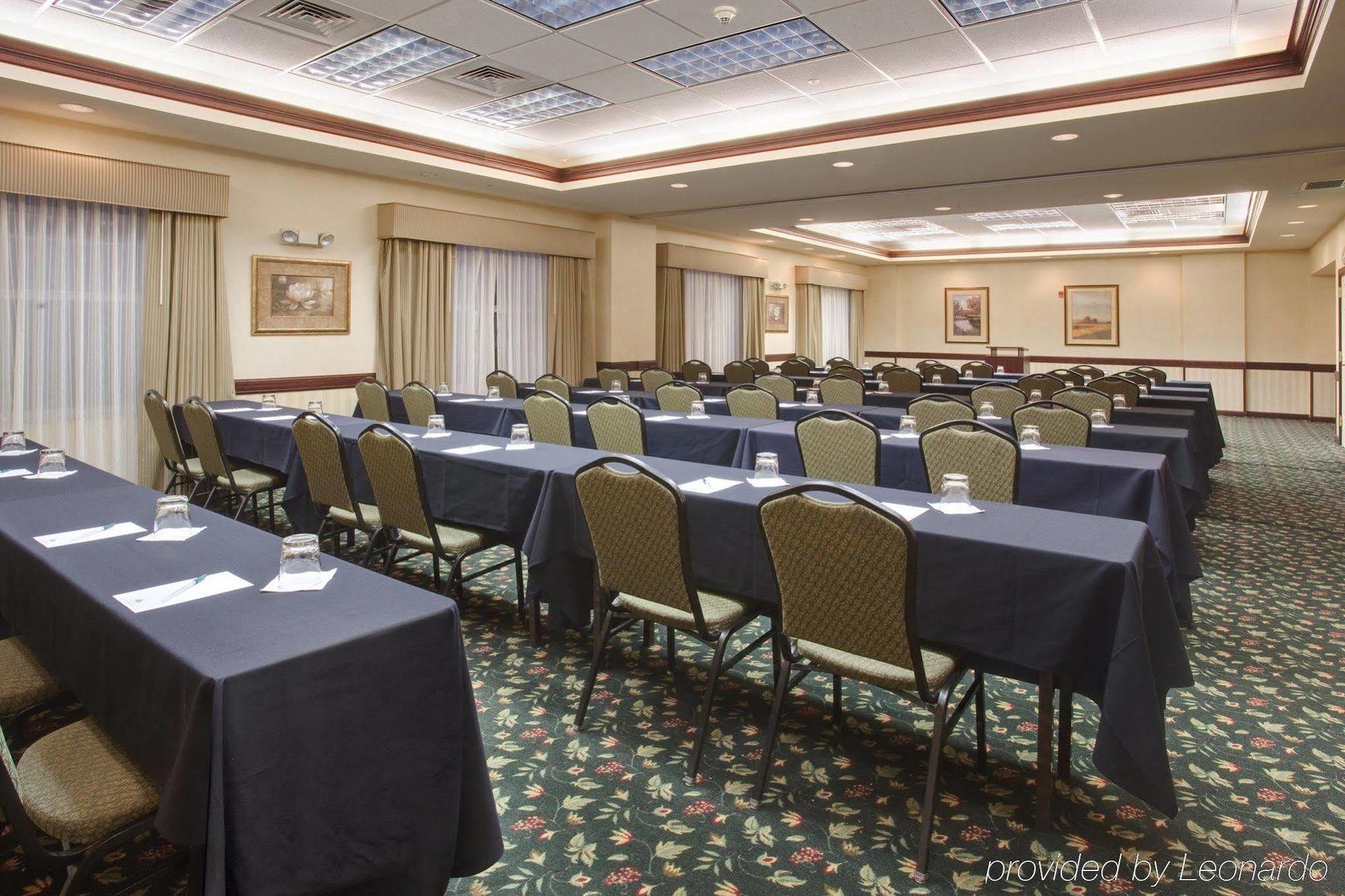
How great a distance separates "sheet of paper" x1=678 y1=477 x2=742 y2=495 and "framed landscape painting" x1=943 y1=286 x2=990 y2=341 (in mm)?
14975

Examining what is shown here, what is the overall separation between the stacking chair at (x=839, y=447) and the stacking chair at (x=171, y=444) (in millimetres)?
3779

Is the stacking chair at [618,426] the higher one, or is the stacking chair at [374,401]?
the stacking chair at [374,401]

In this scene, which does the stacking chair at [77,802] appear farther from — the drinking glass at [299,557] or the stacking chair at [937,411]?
the stacking chair at [937,411]

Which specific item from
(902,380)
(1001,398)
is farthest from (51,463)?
(902,380)

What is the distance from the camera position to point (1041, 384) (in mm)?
7812

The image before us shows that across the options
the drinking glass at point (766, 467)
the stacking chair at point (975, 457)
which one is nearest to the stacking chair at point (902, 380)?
the stacking chair at point (975, 457)

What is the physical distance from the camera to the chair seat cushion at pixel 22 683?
2.06 m

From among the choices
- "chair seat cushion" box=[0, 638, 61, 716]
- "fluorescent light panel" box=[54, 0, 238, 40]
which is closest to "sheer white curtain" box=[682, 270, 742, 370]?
"fluorescent light panel" box=[54, 0, 238, 40]

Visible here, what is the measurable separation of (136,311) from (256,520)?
7.94ft

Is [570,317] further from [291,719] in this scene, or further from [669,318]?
[291,719]

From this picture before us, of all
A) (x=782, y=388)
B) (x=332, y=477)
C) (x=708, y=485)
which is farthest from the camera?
(x=782, y=388)

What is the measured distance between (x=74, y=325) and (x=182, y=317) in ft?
2.35

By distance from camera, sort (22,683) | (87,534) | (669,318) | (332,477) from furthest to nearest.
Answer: (669,318) → (332,477) → (87,534) → (22,683)

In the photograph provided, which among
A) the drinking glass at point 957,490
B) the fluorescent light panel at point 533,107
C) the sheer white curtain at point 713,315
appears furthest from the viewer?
the sheer white curtain at point 713,315
